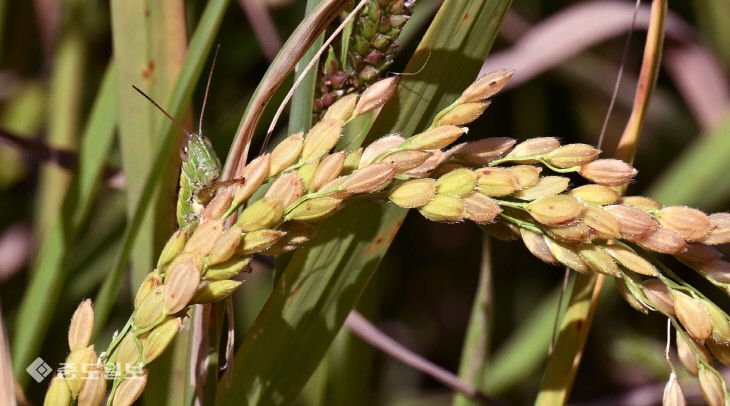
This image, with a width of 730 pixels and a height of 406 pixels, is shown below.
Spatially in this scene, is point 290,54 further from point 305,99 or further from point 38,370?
point 38,370

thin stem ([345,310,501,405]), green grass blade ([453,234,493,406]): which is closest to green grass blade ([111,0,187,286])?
thin stem ([345,310,501,405])

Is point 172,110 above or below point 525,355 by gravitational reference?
above

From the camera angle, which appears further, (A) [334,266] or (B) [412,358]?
(B) [412,358]

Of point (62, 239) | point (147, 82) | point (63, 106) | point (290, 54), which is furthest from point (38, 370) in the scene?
point (63, 106)

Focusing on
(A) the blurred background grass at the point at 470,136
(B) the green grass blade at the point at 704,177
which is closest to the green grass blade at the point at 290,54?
(A) the blurred background grass at the point at 470,136

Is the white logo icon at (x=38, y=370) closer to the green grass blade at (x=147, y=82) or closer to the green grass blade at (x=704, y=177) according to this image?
the green grass blade at (x=147, y=82)

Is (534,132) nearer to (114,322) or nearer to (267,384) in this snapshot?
(114,322)

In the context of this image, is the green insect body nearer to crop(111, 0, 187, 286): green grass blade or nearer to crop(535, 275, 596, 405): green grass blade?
crop(111, 0, 187, 286): green grass blade
